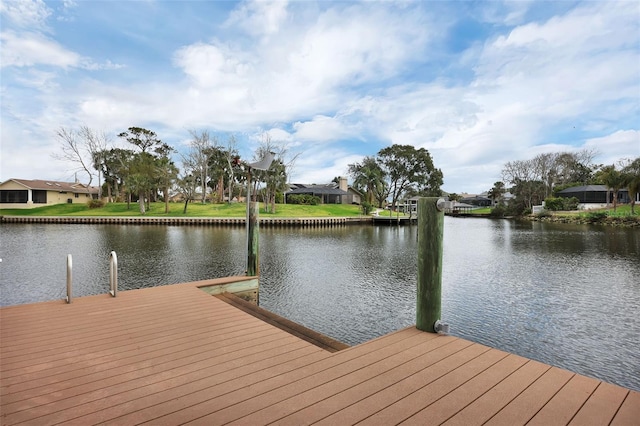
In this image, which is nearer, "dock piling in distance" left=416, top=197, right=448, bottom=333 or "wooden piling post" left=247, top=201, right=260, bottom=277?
"dock piling in distance" left=416, top=197, right=448, bottom=333

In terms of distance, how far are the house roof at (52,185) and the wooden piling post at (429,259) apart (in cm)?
5554

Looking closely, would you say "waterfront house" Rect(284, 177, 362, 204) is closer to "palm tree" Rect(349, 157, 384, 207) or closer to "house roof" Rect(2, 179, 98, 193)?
"palm tree" Rect(349, 157, 384, 207)

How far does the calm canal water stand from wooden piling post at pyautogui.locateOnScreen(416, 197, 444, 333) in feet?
9.09

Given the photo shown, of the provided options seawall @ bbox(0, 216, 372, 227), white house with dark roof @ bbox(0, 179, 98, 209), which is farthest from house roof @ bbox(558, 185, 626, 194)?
white house with dark roof @ bbox(0, 179, 98, 209)

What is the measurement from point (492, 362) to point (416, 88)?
21709mm

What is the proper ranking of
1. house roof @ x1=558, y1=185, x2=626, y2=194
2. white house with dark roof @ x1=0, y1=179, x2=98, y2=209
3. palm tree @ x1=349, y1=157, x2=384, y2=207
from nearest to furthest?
white house with dark roof @ x1=0, y1=179, x2=98, y2=209 → house roof @ x1=558, y1=185, x2=626, y2=194 → palm tree @ x1=349, y1=157, x2=384, y2=207

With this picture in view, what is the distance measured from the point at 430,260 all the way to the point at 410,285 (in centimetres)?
694

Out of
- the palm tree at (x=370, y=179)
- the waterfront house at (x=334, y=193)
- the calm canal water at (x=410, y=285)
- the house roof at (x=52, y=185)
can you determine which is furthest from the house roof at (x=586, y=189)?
the house roof at (x=52, y=185)

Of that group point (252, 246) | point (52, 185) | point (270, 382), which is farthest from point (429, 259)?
point (52, 185)

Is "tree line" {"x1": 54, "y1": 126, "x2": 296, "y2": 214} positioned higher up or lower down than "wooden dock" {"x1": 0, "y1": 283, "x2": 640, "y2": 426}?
higher up

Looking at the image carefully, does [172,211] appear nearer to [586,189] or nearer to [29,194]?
[29,194]

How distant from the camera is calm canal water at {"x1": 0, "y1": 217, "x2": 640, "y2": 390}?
6.26 meters

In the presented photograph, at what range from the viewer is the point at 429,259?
3578 mm

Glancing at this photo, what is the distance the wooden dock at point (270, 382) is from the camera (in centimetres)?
212
